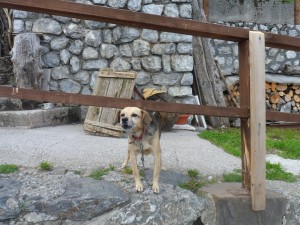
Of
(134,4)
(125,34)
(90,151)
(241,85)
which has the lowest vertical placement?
(90,151)

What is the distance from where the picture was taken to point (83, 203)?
3.07 m

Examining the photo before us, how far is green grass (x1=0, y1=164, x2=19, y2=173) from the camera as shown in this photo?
3658 mm

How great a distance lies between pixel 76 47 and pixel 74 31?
0.95 feet

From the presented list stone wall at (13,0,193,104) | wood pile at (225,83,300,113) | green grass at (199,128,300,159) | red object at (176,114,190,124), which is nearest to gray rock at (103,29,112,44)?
stone wall at (13,0,193,104)

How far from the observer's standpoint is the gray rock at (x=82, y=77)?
7.36 m

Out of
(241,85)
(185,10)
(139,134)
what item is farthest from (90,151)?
(185,10)

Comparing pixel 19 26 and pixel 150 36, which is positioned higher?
pixel 19 26

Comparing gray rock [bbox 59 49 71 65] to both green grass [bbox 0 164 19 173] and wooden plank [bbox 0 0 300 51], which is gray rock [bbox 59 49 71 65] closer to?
green grass [bbox 0 164 19 173]

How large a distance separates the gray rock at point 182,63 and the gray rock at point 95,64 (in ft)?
4.07

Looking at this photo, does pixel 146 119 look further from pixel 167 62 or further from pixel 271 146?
pixel 167 62

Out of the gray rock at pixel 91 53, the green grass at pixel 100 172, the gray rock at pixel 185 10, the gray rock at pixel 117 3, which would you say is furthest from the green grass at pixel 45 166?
the gray rock at pixel 185 10

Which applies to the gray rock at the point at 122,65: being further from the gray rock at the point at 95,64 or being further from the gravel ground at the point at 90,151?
the gravel ground at the point at 90,151

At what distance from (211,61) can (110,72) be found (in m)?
2.25

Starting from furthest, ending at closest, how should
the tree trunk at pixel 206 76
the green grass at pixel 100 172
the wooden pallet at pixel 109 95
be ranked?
the tree trunk at pixel 206 76, the wooden pallet at pixel 109 95, the green grass at pixel 100 172
